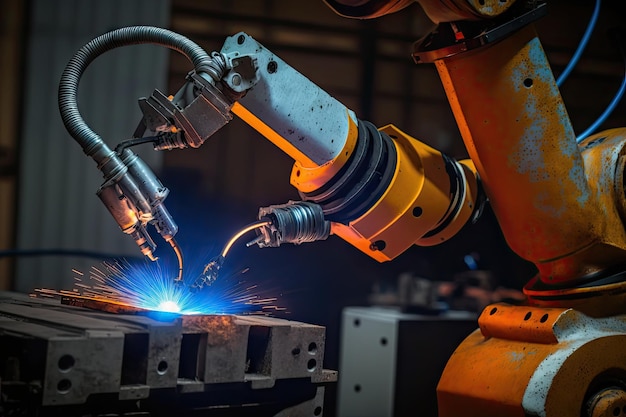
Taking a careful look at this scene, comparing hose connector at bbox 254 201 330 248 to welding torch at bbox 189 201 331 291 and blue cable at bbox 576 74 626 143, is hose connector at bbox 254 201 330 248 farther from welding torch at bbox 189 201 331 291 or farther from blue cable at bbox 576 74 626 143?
blue cable at bbox 576 74 626 143

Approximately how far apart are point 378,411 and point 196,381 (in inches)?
92.3

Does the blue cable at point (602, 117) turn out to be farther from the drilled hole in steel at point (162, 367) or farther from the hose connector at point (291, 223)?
the drilled hole in steel at point (162, 367)

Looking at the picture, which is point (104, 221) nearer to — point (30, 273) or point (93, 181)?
point (93, 181)

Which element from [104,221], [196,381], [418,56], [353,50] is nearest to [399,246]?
[418,56]

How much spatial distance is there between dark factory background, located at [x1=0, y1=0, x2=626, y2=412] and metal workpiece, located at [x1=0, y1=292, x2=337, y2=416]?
2.05 m

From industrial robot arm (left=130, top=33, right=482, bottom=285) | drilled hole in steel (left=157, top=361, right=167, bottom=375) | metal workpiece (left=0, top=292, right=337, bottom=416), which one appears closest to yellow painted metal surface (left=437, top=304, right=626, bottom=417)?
industrial robot arm (left=130, top=33, right=482, bottom=285)

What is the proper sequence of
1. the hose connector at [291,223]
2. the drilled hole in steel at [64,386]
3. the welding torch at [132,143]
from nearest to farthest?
the drilled hole in steel at [64,386] → the welding torch at [132,143] → the hose connector at [291,223]

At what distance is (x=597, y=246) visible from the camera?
2287mm

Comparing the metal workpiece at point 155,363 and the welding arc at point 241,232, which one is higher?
the welding arc at point 241,232

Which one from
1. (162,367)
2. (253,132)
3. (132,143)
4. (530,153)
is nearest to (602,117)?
(530,153)

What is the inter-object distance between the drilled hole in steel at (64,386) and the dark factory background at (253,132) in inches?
93.5

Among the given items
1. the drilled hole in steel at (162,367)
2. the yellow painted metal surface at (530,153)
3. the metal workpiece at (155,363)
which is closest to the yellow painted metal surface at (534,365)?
the yellow painted metal surface at (530,153)

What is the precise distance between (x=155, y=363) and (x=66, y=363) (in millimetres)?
211

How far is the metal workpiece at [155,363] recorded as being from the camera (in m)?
1.55
